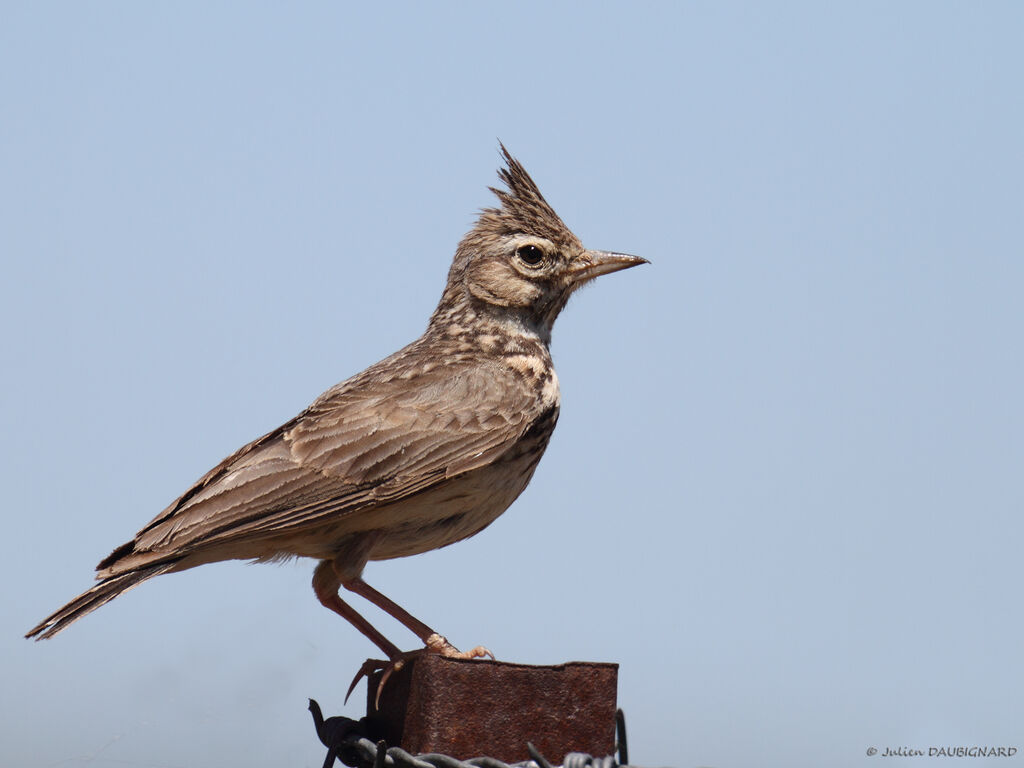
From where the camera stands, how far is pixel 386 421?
6.78 m

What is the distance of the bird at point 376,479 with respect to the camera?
6.04 m

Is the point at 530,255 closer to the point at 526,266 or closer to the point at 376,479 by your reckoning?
the point at 526,266

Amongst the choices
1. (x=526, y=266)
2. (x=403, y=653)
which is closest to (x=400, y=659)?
(x=403, y=653)

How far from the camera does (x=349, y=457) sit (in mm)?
6496

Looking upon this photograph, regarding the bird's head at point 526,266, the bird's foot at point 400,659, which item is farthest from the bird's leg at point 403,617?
the bird's head at point 526,266

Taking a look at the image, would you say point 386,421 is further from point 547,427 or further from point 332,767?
point 332,767

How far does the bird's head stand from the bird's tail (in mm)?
2970

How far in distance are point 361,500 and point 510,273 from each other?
7.57 ft

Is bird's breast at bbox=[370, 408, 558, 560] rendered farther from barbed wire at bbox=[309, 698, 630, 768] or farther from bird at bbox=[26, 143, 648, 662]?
barbed wire at bbox=[309, 698, 630, 768]

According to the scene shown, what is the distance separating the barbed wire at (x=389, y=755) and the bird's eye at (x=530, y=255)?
12.2ft

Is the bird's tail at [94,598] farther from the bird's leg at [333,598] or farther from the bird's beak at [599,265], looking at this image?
the bird's beak at [599,265]

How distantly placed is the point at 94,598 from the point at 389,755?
1.98m

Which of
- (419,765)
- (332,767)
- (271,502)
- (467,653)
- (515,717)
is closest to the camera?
(419,765)

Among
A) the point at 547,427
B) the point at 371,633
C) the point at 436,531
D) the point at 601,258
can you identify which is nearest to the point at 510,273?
the point at 601,258
